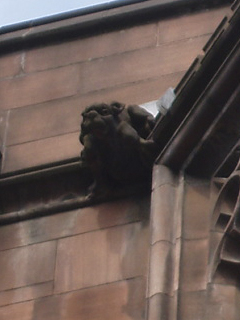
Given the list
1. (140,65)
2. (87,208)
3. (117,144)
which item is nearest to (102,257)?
(87,208)

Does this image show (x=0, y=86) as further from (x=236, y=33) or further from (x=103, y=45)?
(x=236, y=33)

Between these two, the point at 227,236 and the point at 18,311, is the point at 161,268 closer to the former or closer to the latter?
the point at 227,236

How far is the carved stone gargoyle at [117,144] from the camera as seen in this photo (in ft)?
51.6

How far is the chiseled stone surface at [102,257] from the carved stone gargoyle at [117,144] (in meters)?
0.46

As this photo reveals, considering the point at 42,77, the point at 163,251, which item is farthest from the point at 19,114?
the point at 163,251

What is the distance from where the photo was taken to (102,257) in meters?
15.6

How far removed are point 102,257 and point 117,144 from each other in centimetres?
88

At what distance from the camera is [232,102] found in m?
15.2

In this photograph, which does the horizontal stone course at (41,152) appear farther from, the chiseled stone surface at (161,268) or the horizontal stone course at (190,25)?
the chiseled stone surface at (161,268)

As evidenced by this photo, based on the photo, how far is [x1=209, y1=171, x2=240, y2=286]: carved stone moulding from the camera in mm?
14430

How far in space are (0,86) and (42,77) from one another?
395 millimetres

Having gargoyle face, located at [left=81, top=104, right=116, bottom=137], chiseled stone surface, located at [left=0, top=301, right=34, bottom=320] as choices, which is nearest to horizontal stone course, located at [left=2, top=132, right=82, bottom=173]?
gargoyle face, located at [left=81, top=104, right=116, bottom=137]

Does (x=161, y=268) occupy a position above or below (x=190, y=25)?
below

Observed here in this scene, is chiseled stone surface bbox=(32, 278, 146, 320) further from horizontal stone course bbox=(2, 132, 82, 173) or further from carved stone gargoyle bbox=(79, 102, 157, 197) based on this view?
horizontal stone course bbox=(2, 132, 82, 173)
